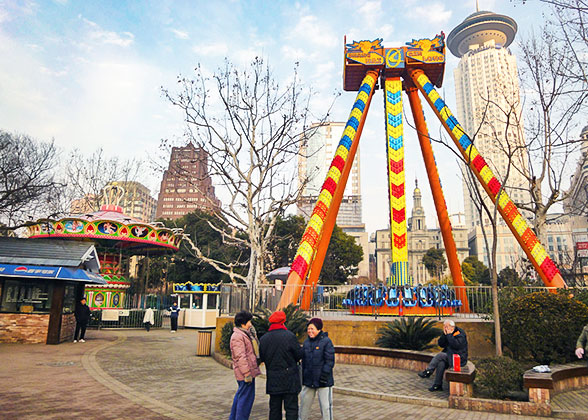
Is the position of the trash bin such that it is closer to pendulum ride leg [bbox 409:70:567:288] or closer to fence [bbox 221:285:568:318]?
fence [bbox 221:285:568:318]

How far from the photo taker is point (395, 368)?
1057 centimetres

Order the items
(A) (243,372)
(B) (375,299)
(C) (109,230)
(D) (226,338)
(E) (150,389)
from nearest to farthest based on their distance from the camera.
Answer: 1. (A) (243,372)
2. (E) (150,389)
3. (D) (226,338)
4. (B) (375,299)
5. (C) (109,230)

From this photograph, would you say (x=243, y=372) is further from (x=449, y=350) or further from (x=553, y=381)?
(x=553, y=381)

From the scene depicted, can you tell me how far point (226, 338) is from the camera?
39.8 feet

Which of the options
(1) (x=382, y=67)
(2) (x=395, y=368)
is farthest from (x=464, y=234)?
(2) (x=395, y=368)

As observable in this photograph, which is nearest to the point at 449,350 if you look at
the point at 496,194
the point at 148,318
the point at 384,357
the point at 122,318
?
→ the point at 384,357

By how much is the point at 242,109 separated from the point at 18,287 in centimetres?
1082

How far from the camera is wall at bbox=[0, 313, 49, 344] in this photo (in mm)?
14688

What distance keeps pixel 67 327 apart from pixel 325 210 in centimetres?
1098

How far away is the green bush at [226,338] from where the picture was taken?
1197 centimetres

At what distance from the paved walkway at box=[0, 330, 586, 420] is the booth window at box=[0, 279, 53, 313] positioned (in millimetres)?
2444

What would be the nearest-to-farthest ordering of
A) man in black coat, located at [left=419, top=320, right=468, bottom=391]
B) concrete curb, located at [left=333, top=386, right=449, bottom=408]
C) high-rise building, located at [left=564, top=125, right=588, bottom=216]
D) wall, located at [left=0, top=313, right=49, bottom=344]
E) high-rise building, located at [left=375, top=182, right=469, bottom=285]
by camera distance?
1. concrete curb, located at [left=333, top=386, right=449, bottom=408]
2. man in black coat, located at [left=419, top=320, right=468, bottom=391]
3. wall, located at [left=0, top=313, right=49, bottom=344]
4. high-rise building, located at [left=564, top=125, right=588, bottom=216]
5. high-rise building, located at [left=375, top=182, right=469, bottom=285]

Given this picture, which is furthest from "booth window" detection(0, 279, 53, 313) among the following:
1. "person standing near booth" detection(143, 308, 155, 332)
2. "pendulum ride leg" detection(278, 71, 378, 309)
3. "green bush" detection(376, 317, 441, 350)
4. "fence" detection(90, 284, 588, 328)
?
"green bush" detection(376, 317, 441, 350)

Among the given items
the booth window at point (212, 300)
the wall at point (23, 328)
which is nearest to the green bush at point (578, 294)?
the wall at point (23, 328)
